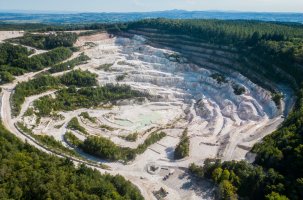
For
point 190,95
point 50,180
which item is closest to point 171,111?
point 190,95

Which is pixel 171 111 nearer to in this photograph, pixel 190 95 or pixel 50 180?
pixel 190 95

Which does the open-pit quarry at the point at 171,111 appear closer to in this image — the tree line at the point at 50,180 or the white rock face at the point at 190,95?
the white rock face at the point at 190,95

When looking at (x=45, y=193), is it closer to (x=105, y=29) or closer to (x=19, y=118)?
(x=19, y=118)

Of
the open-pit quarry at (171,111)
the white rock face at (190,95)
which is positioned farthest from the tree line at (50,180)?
the white rock face at (190,95)

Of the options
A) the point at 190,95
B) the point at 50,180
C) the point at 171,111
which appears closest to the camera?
the point at 50,180

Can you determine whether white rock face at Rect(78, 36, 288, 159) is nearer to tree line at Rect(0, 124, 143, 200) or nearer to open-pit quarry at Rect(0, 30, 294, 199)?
open-pit quarry at Rect(0, 30, 294, 199)

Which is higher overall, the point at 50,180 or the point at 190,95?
the point at 50,180

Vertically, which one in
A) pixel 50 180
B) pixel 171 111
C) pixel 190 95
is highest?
pixel 50 180

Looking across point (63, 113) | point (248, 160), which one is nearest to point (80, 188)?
point (248, 160)
